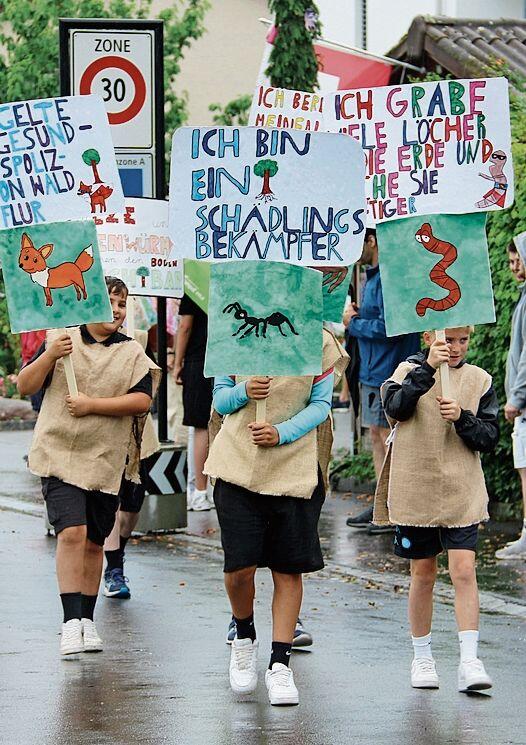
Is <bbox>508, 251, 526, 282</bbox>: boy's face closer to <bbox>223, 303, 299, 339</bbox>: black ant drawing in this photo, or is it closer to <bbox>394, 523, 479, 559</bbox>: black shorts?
<bbox>394, 523, 479, 559</bbox>: black shorts

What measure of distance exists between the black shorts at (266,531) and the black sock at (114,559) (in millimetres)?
2419

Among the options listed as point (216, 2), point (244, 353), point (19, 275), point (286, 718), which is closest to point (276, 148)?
point (244, 353)

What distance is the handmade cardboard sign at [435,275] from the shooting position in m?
7.22

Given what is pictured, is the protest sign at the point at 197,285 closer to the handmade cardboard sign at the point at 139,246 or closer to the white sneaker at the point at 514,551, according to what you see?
the handmade cardboard sign at the point at 139,246

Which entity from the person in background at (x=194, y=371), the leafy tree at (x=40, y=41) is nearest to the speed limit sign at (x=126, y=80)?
the person in background at (x=194, y=371)

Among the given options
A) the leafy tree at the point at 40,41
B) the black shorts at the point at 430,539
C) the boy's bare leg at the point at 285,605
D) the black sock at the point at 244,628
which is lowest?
the black sock at the point at 244,628

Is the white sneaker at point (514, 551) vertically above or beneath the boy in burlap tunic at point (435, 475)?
beneath

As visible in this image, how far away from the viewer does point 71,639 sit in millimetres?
7699

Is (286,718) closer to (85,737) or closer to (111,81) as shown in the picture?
(85,737)

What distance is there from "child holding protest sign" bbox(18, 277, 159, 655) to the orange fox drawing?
0.23m

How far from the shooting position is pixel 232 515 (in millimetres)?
7000

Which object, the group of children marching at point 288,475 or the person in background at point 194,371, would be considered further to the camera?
the person in background at point 194,371

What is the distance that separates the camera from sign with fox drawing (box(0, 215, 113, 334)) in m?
7.71

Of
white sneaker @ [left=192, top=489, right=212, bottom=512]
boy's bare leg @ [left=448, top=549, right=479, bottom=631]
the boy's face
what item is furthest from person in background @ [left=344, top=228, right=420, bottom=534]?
boy's bare leg @ [left=448, top=549, right=479, bottom=631]
